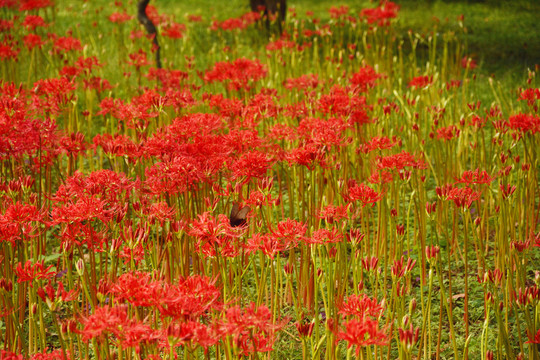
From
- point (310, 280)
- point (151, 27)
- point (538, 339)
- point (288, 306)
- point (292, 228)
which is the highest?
point (151, 27)

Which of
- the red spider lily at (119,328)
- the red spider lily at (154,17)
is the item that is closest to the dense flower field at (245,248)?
the red spider lily at (119,328)

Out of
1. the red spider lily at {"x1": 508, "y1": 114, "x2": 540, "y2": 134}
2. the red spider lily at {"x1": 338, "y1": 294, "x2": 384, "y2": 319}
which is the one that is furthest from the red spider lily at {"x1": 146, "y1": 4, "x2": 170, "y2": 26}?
the red spider lily at {"x1": 338, "y1": 294, "x2": 384, "y2": 319}

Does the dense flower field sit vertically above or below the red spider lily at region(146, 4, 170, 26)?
below

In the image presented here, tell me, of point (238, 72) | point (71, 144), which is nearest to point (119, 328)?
point (71, 144)

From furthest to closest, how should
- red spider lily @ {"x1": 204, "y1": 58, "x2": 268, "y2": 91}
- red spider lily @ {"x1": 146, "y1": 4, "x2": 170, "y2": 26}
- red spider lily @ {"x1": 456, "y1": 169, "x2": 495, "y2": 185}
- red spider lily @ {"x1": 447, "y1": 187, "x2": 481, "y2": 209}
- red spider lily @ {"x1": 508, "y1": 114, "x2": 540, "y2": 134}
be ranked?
1. red spider lily @ {"x1": 146, "y1": 4, "x2": 170, "y2": 26}
2. red spider lily @ {"x1": 204, "y1": 58, "x2": 268, "y2": 91}
3. red spider lily @ {"x1": 508, "y1": 114, "x2": 540, "y2": 134}
4. red spider lily @ {"x1": 456, "y1": 169, "x2": 495, "y2": 185}
5. red spider lily @ {"x1": 447, "y1": 187, "x2": 481, "y2": 209}

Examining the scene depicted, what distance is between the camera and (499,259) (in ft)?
10.8

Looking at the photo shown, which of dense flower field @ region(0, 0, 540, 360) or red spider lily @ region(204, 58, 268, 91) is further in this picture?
red spider lily @ region(204, 58, 268, 91)

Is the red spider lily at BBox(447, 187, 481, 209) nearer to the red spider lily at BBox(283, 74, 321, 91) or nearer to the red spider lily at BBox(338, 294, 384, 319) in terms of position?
the red spider lily at BBox(338, 294, 384, 319)

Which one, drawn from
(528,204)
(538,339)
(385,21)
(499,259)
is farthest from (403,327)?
(385,21)

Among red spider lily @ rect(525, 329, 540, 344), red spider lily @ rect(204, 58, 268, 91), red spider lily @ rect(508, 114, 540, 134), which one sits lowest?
red spider lily @ rect(525, 329, 540, 344)

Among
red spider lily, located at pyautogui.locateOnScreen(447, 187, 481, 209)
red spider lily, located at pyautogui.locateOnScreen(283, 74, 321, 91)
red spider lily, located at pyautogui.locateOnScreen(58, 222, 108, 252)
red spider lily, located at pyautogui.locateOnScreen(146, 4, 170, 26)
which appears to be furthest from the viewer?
red spider lily, located at pyautogui.locateOnScreen(146, 4, 170, 26)

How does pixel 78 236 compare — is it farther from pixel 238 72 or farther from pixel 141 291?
pixel 238 72

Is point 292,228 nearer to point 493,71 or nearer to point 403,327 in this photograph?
point 403,327

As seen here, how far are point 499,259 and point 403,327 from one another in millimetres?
1405
